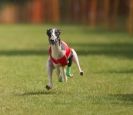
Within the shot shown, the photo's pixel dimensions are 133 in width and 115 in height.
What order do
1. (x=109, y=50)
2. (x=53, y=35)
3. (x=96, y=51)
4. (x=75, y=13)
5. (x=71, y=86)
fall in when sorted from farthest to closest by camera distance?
1. (x=75, y=13)
2. (x=109, y=50)
3. (x=96, y=51)
4. (x=71, y=86)
5. (x=53, y=35)

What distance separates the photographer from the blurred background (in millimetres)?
60094

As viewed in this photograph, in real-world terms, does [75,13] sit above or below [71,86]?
below

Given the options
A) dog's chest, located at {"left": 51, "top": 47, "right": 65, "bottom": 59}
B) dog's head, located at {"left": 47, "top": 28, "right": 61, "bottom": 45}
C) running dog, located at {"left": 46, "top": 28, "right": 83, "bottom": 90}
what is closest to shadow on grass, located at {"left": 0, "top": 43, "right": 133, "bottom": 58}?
running dog, located at {"left": 46, "top": 28, "right": 83, "bottom": 90}

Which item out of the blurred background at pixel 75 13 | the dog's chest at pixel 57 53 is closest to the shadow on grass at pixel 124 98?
the dog's chest at pixel 57 53

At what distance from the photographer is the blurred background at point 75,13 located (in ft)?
197

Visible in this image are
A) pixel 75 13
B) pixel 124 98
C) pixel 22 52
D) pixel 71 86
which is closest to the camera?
pixel 124 98

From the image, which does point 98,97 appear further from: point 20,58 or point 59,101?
point 20,58

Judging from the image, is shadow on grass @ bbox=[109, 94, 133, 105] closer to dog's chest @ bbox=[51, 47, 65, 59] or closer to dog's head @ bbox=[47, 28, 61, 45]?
dog's chest @ bbox=[51, 47, 65, 59]

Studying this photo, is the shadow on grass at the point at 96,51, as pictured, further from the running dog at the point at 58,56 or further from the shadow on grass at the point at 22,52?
the running dog at the point at 58,56

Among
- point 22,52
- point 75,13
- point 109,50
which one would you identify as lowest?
point 75,13

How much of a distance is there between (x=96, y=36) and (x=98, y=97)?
97.4 ft

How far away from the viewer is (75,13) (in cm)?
6556

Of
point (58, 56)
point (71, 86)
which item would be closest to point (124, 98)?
point (58, 56)

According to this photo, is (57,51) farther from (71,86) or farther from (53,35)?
(71,86)
